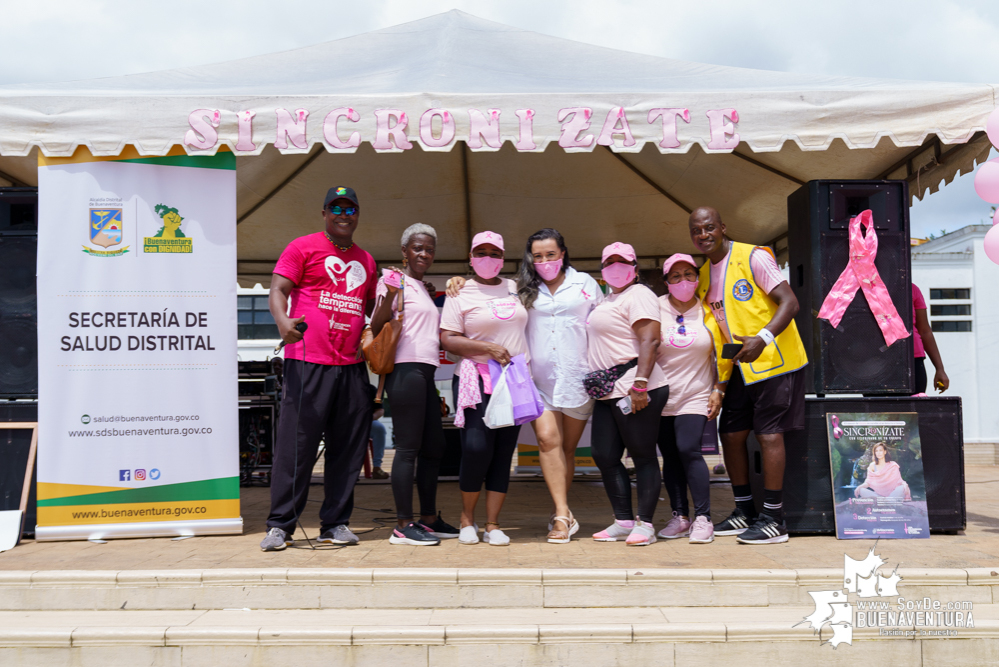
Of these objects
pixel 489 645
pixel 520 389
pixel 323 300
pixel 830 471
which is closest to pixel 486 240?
pixel 520 389

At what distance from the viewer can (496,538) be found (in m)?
4.11

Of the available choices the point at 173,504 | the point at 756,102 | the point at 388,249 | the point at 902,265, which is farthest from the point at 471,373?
the point at 388,249

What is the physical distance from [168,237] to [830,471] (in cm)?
422

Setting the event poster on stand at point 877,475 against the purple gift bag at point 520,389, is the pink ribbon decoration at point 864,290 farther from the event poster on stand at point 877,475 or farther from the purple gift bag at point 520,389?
the purple gift bag at point 520,389

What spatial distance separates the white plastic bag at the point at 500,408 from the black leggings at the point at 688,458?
3.24 feet

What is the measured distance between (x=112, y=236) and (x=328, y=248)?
4.42ft

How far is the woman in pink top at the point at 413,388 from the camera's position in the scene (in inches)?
163

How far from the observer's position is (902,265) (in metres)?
4.53

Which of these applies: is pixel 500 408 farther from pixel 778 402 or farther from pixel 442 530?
pixel 778 402

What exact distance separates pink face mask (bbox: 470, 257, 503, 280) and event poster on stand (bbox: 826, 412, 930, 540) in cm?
219

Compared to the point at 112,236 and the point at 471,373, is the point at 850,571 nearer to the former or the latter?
the point at 471,373

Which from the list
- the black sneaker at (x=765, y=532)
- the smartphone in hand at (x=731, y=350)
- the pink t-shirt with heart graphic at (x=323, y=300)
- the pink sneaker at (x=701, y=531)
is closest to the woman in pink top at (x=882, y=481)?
the black sneaker at (x=765, y=532)

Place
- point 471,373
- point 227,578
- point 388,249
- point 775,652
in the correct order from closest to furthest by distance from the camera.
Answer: point 775,652
point 227,578
point 471,373
point 388,249

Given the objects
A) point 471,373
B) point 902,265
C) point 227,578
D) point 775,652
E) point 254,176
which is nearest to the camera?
point 775,652
